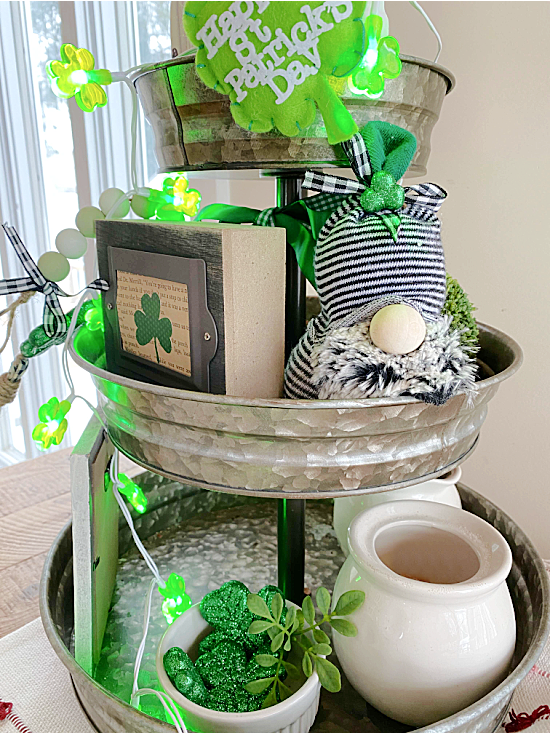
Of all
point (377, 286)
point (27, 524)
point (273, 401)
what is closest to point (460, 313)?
point (377, 286)

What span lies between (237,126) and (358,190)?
0.09m

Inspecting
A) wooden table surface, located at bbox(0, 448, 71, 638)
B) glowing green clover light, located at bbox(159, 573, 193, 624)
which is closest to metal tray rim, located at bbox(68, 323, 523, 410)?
Answer: glowing green clover light, located at bbox(159, 573, 193, 624)

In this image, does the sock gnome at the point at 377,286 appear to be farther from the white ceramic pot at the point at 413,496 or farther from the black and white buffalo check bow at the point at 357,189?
the white ceramic pot at the point at 413,496

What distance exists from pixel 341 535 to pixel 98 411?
0.91 ft

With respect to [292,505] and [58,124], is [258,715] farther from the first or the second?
[58,124]

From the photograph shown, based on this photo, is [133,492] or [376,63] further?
[133,492]

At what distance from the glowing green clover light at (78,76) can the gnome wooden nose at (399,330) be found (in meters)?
0.25

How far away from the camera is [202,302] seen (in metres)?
0.34

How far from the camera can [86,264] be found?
1.08 m

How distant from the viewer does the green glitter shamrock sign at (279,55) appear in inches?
9.7

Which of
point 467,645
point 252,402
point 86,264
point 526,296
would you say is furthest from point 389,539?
point 86,264

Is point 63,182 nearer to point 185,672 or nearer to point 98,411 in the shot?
point 98,411

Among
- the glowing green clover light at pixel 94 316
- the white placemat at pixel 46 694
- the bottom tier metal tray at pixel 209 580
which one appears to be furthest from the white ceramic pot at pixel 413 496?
the glowing green clover light at pixel 94 316

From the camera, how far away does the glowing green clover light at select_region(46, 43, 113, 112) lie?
375 mm
